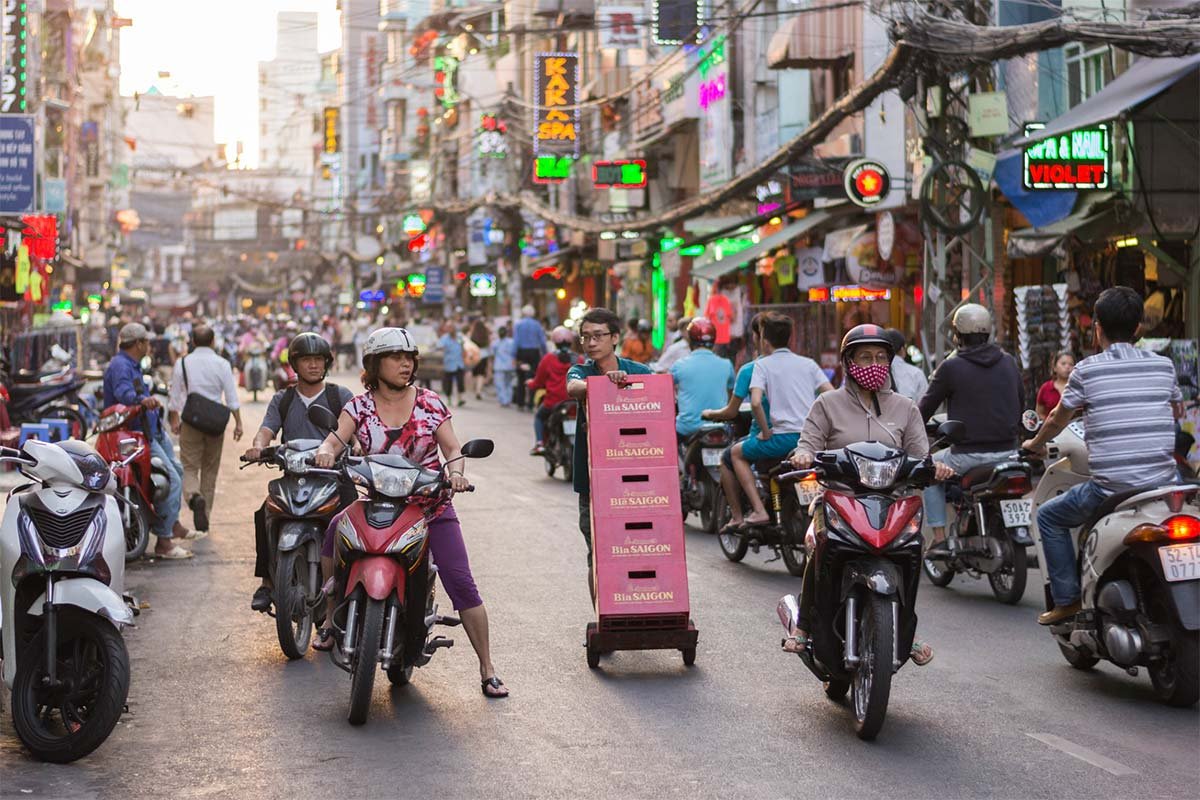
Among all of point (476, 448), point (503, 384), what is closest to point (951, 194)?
point (476, 448)

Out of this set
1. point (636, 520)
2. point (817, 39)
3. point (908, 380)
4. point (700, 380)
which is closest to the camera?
point (636, 520)

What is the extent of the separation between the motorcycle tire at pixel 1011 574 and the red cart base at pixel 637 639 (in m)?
2.88

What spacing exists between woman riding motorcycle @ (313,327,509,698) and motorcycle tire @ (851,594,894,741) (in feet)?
6.05

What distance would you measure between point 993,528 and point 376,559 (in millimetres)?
5071

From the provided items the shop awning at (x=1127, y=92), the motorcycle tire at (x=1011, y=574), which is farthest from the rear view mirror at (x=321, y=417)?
the shop awning at (x=1127, y=92)

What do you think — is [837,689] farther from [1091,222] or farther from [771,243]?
[771,243]

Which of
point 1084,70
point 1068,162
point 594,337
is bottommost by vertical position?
point 594,337

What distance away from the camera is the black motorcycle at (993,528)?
35.8 feet

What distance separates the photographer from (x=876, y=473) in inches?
290

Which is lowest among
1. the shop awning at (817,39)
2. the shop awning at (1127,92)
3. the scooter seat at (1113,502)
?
the scooter seat at (1113,502)

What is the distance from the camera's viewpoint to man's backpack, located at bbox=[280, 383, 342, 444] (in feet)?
32.1

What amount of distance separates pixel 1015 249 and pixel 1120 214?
223 cm

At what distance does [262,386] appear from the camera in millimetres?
39594

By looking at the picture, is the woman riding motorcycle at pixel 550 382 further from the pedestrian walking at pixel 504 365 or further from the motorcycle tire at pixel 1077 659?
the pedestrian walking at pixel 504 365
